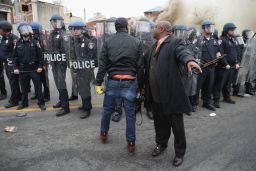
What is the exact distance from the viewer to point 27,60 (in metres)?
6.07

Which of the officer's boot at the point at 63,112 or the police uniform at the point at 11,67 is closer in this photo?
the officer's boot at the point at 63,112

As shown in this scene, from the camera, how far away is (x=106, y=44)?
13.1 feet

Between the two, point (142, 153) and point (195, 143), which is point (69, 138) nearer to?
point (142, 153)

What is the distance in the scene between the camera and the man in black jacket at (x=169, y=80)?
342 centimetres

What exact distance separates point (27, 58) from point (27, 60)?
0.14ft

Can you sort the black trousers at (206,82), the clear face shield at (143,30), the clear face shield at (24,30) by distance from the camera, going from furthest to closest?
the black trousers at (206,82) → the clear face shield at (143,30) → the clear face shield at (24,30)

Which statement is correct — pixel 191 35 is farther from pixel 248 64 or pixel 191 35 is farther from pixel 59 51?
pixel 59 51

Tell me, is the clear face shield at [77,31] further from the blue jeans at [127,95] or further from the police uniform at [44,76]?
the blue jeans at [127,95]

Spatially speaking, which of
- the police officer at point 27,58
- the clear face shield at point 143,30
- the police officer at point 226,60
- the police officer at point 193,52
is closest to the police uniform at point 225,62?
the police officer at point 226,60

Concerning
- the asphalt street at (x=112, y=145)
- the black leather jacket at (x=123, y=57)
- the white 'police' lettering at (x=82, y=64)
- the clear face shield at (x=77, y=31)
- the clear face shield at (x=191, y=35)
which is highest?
the clear face shield at (x=77, y=31)

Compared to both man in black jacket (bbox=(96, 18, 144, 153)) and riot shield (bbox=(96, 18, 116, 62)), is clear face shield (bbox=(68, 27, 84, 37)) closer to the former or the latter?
riot shield (bbox=(96, 18, 116, 62))

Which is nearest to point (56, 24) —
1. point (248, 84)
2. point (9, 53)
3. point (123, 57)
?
point (9, 53)

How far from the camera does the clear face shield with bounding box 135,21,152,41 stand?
6.09 m

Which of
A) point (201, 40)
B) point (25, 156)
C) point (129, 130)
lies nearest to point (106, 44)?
point (129, 130)
